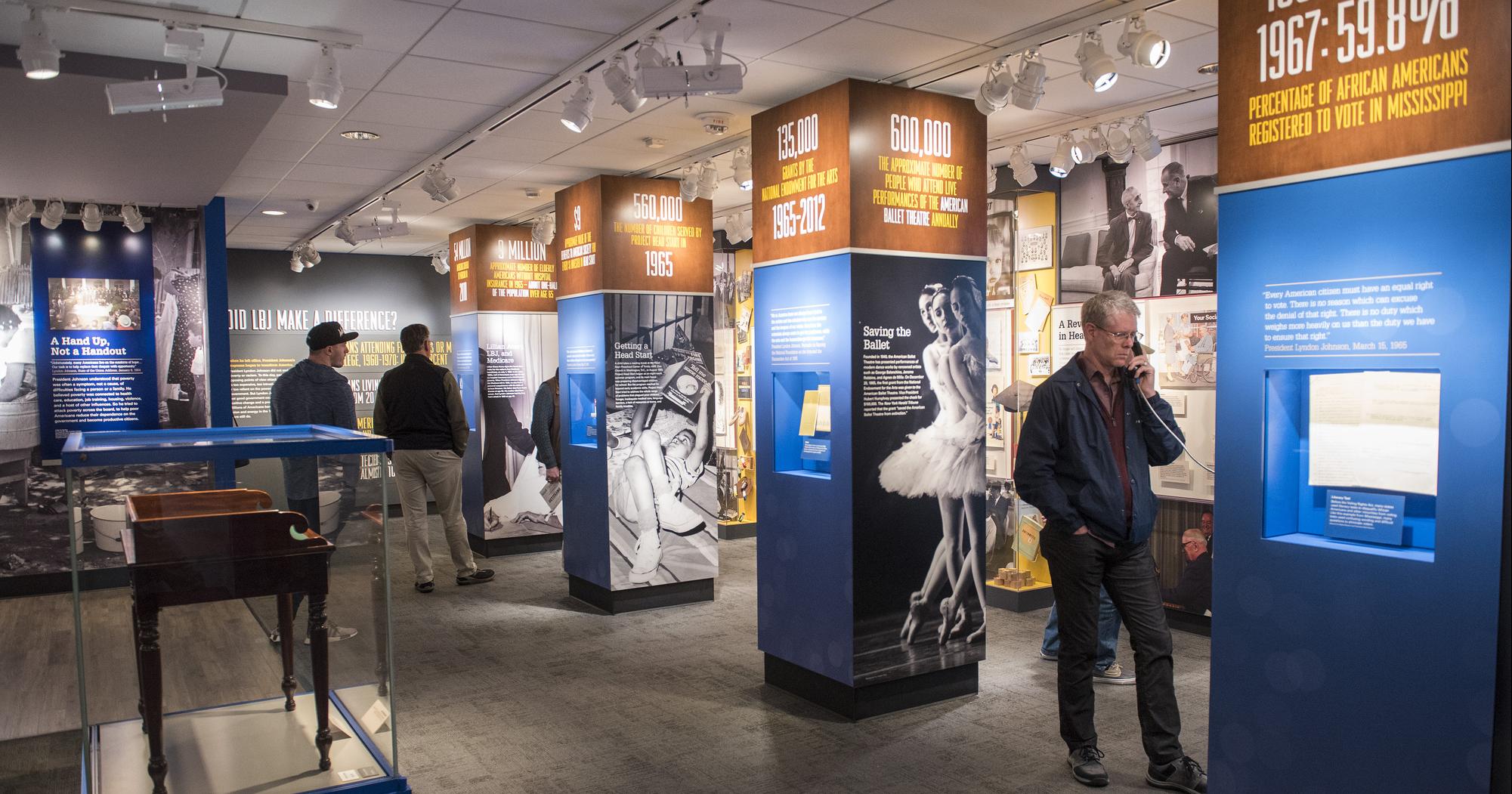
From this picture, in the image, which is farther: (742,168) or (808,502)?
(742,168)

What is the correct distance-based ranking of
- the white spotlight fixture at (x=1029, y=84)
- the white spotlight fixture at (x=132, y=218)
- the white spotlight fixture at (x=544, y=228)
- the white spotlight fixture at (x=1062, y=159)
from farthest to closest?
the white spotlight fixture at (x=544, y=228)
the white spotlight fixture at (x=132, y=218)
the white spotlight fixture at (x=1062, y=159)
the white spotlight fixture at (x=1029, y=84)

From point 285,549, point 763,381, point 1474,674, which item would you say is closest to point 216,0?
point 285,549

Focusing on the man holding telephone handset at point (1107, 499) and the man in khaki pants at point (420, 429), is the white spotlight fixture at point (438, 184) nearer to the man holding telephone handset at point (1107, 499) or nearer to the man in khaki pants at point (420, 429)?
the man in khaki pants at point (420, 429)

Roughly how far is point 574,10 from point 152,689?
9.16 ft

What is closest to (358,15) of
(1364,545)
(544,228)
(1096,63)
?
(1096,63)

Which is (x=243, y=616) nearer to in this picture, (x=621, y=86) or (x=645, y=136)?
(x=621, y=86)

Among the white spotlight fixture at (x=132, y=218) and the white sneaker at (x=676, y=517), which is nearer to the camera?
the white sneaker at (x=676, y=517)

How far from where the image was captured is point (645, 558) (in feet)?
22.0

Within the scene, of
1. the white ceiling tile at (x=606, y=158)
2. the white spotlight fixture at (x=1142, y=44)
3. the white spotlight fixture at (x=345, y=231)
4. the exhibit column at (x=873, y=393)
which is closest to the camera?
the white spotlight fixture at (x=1142, y=44)

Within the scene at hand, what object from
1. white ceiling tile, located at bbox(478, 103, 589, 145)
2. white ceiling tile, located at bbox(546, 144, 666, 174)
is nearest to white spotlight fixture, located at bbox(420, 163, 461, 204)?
white ceiling tile, located at bbox(478, 103, 589, 145)

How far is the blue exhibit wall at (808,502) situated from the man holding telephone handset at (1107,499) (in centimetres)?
100

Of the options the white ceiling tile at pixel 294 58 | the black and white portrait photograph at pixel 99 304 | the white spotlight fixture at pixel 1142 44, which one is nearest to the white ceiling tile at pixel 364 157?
the white ceiling tile at pixel 294 58

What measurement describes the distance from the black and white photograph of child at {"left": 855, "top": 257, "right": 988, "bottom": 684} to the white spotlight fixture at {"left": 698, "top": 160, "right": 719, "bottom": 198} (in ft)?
6.91

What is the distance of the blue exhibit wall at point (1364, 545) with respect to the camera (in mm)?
2484
